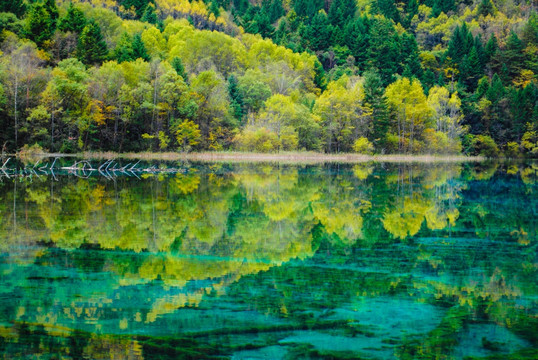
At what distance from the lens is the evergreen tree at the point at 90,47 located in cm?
7394

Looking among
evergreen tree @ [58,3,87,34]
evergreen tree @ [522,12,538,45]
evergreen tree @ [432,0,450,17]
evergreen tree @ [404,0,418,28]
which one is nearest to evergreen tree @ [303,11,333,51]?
evergreen tree @ [404,0,418,28]

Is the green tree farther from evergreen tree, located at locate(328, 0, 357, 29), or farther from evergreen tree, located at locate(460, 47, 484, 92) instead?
evergreen tree, located at locate(328, 0, 357, 29)

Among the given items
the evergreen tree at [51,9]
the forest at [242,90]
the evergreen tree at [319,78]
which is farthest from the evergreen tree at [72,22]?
the evergreen tree at [319,78]

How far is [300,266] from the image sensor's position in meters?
11.9

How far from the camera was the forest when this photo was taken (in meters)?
60.0

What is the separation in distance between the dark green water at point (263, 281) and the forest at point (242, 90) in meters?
41.3

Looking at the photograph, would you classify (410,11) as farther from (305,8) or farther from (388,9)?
(305,8)

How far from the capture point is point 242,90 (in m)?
81.6

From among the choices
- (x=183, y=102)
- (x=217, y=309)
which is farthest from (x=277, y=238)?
(x=183, y=102)

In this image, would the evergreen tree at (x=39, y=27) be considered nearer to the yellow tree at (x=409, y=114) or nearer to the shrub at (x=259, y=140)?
the shrub at (x=259, y=140)

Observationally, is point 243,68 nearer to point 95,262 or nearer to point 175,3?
point 175,3

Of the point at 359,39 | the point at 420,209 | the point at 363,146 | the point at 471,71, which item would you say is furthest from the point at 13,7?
the point at 420,209

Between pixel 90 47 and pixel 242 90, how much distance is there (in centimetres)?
2134

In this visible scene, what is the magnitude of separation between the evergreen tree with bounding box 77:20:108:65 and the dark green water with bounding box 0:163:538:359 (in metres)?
57.7
